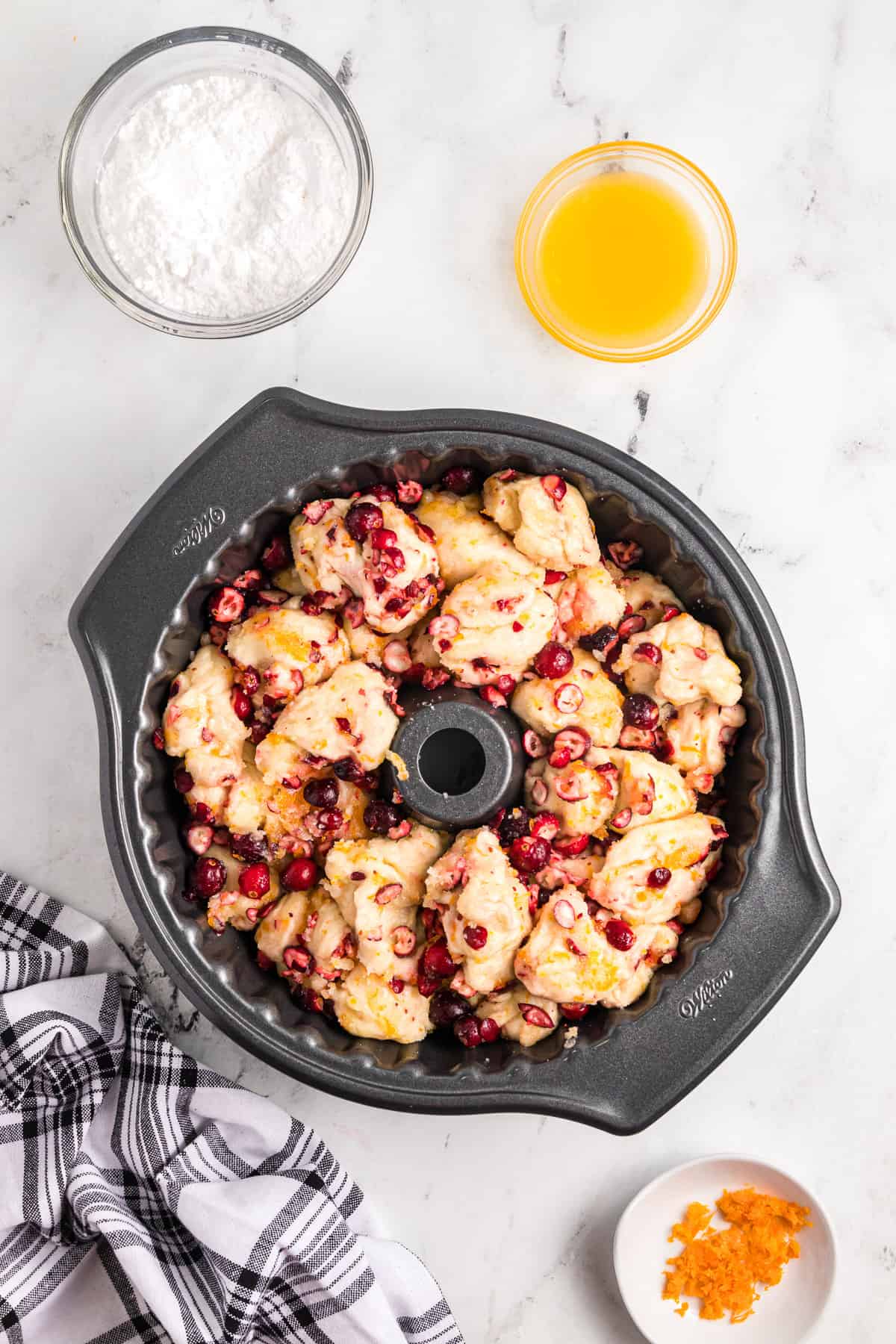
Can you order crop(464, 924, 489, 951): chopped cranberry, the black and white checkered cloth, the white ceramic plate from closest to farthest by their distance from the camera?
crop(464, 924, 489, 951): chopped cranberry → the black and white checkered cloth → the white ceramic plate

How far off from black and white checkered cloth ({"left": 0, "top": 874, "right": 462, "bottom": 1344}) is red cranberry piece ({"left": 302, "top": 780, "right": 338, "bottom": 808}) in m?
0.85

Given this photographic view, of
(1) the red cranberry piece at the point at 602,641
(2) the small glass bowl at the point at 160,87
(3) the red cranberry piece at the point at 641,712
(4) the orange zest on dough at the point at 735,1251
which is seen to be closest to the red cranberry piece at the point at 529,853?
(3) the red cranberry piece at the point at 641,712

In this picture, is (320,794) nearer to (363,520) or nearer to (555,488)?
(363,520)

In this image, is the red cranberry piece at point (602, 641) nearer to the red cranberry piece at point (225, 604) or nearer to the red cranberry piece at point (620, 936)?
the red cranberry piece at point (620, 936)

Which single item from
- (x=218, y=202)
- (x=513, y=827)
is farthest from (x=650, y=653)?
(x=218, y=202)

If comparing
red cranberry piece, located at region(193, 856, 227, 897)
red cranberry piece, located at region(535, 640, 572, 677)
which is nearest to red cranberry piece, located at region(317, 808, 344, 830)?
red cranberry piece, located at region(193, 856, 227, 897)

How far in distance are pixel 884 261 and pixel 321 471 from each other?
1764 millimetres

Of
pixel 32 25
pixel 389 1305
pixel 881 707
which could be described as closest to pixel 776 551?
pixel 881 707

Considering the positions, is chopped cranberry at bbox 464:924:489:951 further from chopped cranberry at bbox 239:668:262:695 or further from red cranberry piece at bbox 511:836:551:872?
chopped cranberry at bbox 239:668:262:695

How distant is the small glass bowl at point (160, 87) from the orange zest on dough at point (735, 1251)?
2.66 m

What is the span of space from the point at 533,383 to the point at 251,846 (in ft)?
4.82

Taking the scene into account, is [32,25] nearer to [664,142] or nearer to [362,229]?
[362,229]

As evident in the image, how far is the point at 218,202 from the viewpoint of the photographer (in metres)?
2.89

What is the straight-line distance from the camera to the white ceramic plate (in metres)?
3.03
